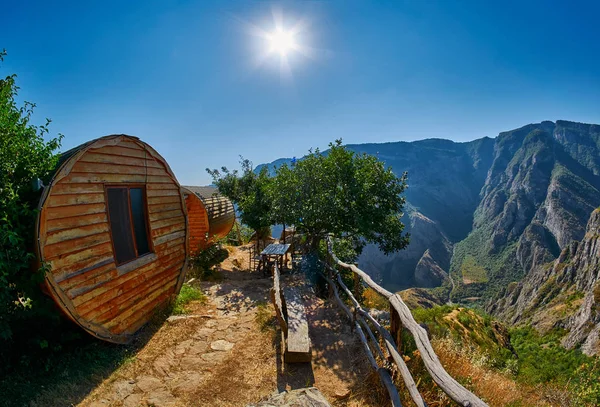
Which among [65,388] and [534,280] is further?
[534,280]

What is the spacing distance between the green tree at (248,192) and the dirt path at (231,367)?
258 inches

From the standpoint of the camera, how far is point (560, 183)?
12812cm

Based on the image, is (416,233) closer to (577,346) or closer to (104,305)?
(577,346)

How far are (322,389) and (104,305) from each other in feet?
13.5

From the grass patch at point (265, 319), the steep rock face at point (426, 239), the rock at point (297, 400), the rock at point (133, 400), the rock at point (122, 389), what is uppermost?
the rock at point (297, 400)

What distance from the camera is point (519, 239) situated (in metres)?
119

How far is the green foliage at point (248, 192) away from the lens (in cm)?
1325

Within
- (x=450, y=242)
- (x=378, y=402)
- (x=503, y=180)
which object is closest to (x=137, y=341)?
(x=378, y=402)

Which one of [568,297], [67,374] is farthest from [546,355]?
[67,374]

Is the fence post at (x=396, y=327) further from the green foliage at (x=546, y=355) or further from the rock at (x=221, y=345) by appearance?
the green foliage at (x=546, y=355)

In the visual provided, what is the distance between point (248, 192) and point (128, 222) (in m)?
9.73

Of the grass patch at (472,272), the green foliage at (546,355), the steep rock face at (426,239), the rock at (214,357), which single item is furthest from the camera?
the steep rock face at (426,239)

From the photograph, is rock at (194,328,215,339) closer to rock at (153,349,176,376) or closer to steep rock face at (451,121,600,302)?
rock at (153,349,176,376)

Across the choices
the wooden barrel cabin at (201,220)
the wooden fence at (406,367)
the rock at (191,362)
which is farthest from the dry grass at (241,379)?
the wooden barrel cabin at (201,220)
